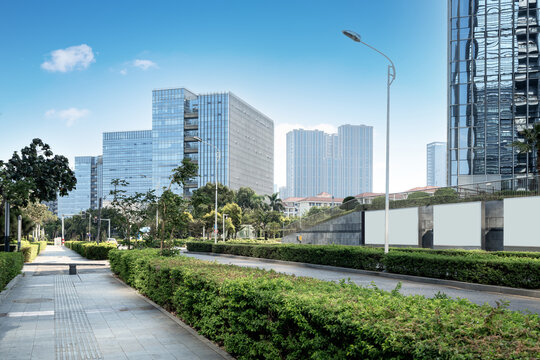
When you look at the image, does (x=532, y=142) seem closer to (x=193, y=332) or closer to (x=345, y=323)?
(x=193, y=332)

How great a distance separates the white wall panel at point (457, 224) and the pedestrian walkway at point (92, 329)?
1917 centimetres

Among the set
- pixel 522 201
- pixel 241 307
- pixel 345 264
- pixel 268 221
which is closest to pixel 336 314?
pixel 241 307

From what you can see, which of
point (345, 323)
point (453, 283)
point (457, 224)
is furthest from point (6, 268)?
point (457, 224)

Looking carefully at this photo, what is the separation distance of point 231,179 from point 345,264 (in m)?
128

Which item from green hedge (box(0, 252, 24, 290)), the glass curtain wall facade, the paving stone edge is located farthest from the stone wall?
the glass curtain wall facade

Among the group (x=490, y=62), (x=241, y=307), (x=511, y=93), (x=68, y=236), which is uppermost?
(x=490, y=62)

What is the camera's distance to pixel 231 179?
151250mm

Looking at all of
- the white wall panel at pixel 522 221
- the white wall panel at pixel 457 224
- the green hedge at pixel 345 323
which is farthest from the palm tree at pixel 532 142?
the green hedge at pixel 345 323

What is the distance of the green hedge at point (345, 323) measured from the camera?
3.54 m

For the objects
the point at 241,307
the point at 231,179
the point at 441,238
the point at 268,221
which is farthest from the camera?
the point at 231,179

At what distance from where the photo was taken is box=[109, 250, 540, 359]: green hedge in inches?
139

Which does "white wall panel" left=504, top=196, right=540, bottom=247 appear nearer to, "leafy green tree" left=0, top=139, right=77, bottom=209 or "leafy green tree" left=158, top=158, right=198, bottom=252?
"leafy green tree" left=158, top=158, right=198, bottom=252

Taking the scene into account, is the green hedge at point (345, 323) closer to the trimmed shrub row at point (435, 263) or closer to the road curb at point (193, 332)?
the road curb at point (193, 332)

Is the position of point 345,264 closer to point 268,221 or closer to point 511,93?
point 511,93
